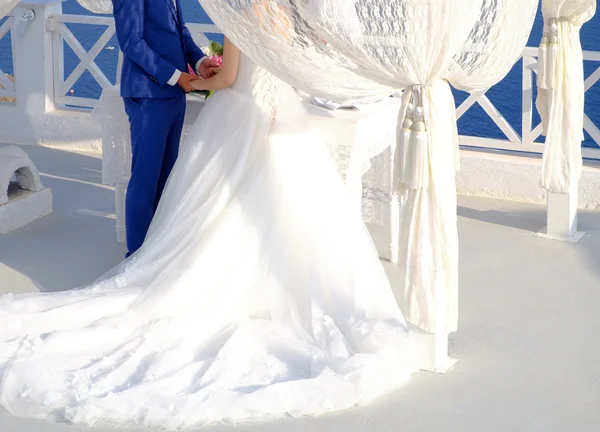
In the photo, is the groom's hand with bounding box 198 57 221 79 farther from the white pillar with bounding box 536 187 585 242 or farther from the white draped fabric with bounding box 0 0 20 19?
the white pillar with bounding box 536 187 585 242

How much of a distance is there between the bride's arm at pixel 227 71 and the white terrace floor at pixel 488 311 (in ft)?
4.18

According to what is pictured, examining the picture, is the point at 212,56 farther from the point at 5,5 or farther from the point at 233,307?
the point at 233,307

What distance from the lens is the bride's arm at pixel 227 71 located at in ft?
15.0

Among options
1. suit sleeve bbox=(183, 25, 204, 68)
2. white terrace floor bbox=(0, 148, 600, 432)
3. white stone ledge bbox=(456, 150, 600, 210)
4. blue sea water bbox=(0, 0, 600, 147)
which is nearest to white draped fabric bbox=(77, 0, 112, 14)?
suit sleeve bbox=(183, 25, 204, 68)

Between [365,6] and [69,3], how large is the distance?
21.3 meters

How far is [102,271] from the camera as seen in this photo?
541cm

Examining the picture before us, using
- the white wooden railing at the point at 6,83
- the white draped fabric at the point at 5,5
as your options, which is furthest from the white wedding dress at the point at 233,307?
the white wooden railing at the point at 6,83

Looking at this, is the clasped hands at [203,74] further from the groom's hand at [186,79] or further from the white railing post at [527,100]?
the white railing post at [527,100]

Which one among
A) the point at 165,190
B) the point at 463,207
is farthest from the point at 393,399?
the point at 463,207

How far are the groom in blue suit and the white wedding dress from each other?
354 mm

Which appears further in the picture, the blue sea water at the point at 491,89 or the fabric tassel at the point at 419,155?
the blue sea water at the point at 491,89

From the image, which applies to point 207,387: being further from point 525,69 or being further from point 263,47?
point 525,69

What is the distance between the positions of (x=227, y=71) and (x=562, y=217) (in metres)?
2.32

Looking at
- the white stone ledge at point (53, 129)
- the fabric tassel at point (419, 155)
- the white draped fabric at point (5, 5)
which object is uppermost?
the white draped fabric at point (5, 5)
